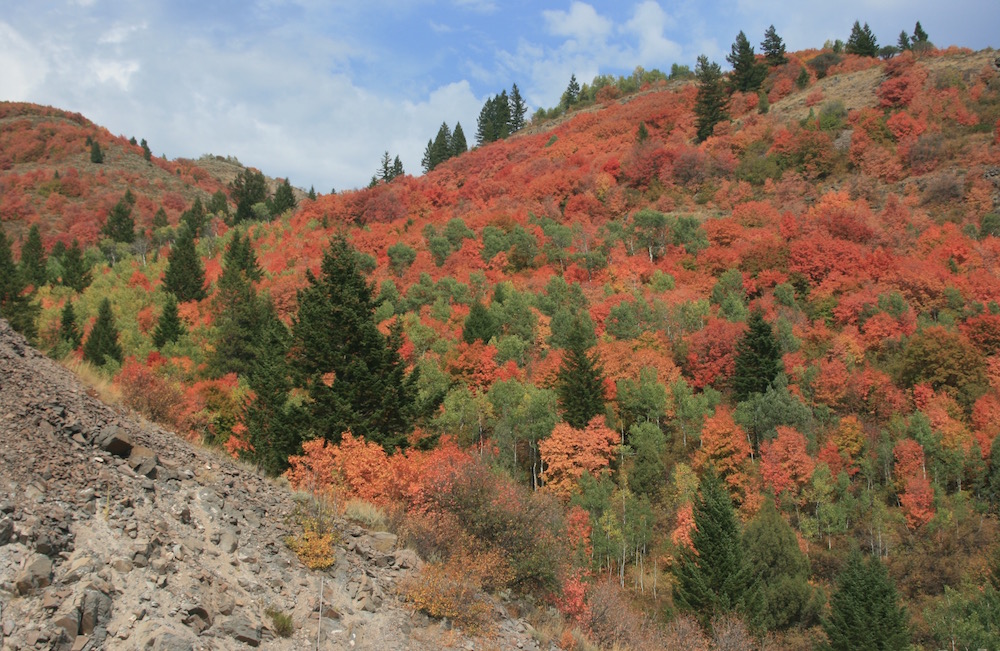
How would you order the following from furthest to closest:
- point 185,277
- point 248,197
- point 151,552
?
point 248,197 < point 185,277 < point 151,552

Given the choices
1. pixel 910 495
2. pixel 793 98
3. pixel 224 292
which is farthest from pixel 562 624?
pixel 793 98

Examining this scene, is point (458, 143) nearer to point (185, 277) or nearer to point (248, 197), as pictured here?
point (248, 197)

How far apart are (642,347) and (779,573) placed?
2429 centimetres

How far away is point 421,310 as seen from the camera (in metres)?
65.2

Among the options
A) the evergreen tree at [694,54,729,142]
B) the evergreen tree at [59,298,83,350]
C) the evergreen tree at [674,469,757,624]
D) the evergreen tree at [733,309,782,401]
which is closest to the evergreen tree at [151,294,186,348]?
the evergreen tree at [59,298,83,350]

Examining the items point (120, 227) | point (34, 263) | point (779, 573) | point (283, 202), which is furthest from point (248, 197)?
point (779, 573)

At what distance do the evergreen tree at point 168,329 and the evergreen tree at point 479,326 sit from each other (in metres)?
26.1

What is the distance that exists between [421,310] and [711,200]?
4372cm

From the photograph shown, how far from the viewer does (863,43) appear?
10644 centimetres

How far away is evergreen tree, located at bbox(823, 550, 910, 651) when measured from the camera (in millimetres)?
28906

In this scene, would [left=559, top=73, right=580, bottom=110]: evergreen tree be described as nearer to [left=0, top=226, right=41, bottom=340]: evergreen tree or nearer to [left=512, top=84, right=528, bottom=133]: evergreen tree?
[left=512, top=84, right=528, bottom=133]: evergreen tree

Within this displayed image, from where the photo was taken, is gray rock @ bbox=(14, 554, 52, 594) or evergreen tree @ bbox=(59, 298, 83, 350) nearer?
gray rock @ bbox=(14, 554, 52, 594)

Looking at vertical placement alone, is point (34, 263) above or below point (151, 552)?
above

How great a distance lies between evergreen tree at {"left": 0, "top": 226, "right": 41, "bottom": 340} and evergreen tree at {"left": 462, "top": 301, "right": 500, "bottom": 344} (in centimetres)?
3131
